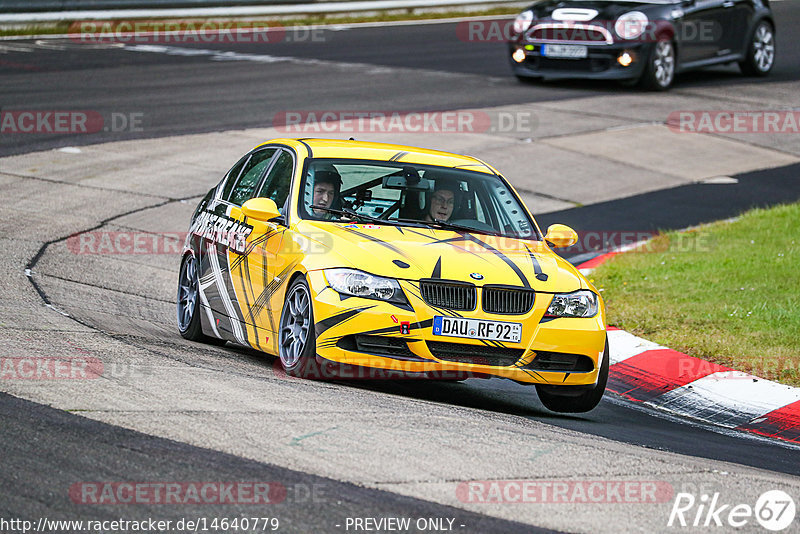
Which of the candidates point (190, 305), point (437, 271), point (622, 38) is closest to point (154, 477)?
point (437, 271)

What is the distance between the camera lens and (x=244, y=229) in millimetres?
8977

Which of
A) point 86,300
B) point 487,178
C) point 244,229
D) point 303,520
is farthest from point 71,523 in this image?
point 86,300

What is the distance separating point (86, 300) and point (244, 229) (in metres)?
2.06

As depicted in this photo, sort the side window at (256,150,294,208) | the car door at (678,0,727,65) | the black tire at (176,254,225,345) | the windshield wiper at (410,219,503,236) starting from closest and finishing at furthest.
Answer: the windshield wiper at (410,219,503,236)
the side window at (256,150,294,208)
the black tire at (176,254,225,345)
the car door at (678,0,727,65)

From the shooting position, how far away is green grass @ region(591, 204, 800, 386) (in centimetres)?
983

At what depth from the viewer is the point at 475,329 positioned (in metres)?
7.57

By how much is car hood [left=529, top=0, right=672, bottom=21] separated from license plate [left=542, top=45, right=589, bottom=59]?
53 centimetres

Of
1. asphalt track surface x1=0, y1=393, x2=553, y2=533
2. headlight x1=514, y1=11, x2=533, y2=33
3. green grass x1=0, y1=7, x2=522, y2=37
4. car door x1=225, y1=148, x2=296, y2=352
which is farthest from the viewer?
green grass x1=0, y1=7, x2=522, y2=37

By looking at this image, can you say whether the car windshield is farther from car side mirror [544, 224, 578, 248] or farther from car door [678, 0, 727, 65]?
car door [678, 0, 727, 65]

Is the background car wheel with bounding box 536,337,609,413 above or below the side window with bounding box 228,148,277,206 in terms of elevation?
below

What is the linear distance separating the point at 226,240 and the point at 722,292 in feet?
15.9

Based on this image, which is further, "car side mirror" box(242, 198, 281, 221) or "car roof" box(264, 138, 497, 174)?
"car roof" box(264, 138, 497, 174)

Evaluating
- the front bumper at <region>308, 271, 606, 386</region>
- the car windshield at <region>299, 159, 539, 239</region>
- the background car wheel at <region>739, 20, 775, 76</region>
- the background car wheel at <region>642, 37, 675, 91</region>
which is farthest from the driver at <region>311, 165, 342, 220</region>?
the background car wheel at <region>739, 20, 775, 76</region>

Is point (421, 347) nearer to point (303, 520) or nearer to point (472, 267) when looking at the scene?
point (472, 267)
